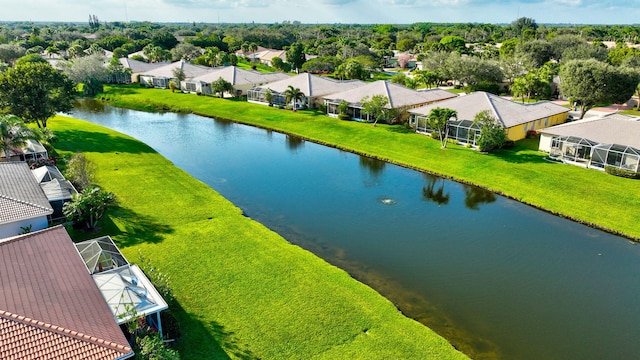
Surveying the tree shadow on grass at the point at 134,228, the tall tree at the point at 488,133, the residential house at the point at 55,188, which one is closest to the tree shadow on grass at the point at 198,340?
the tree shadow on grass at the point at 134,228

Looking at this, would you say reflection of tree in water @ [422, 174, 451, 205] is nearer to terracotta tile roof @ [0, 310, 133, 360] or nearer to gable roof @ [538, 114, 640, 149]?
gable roof @ [538, 114, 640, 149]

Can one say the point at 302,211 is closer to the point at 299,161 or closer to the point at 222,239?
the point at 222,239

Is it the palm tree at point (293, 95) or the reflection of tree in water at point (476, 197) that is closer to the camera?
the reflection of tree in water at point (476, 197)

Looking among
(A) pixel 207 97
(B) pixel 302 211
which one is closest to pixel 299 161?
(B) pixel 302 211

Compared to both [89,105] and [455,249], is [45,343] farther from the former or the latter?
[89,105]

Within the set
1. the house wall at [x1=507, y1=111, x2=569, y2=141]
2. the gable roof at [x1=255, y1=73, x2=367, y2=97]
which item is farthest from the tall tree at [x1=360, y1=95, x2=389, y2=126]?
the house wall at [x1=507, y1=111, x2=569, y2=141]

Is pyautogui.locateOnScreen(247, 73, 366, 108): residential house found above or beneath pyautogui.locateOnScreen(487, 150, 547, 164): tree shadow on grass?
above

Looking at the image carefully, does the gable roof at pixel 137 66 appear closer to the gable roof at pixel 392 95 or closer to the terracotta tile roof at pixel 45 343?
the gable roof at pixel 392 95
